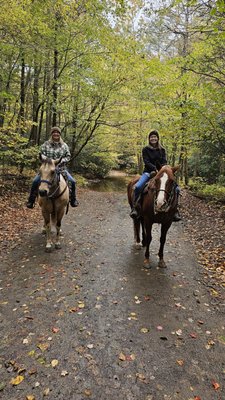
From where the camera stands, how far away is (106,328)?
147 inches

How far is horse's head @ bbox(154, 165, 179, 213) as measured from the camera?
193 inches

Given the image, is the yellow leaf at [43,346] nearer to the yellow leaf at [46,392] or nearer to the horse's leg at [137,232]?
the yellow leaf at [46,392]

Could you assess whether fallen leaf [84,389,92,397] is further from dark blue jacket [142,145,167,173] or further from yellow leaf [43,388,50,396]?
dark blue jacket [142,145,167,173]

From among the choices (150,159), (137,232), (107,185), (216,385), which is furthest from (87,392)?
(107,185)

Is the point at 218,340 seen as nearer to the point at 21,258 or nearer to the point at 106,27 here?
the point at 21,258

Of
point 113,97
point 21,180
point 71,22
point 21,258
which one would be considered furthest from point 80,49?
point 21,258

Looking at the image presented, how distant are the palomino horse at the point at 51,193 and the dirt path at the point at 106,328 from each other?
856mm

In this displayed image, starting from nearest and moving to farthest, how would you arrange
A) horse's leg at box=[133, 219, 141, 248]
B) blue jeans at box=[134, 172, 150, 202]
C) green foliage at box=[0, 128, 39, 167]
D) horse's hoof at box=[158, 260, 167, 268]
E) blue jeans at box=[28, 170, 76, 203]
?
horse's hoof at box=[158, 260, 167, 268] → blue jeans at box=[134, 172, 150, 202] → horse's leg at box=[133, 219, 141, 248] → blue jeans at box=[28, 170, 76, 203] → green foliage at box=[0, 128, 39, 167]

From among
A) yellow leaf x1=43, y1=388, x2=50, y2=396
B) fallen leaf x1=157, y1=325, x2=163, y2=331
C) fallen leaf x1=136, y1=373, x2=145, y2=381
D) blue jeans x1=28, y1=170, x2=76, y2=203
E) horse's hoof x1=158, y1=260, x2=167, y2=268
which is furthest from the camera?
blue jeans x1=28, y1=170, x2=76, y2=203

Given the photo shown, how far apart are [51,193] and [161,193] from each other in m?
2.79

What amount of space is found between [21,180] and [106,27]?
343 inches

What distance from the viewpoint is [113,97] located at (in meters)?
15.1

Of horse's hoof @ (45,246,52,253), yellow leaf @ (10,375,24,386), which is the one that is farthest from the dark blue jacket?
yellow leaf @ (10,375,24,386)

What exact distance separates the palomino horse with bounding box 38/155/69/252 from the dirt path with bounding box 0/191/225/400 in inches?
33.7
